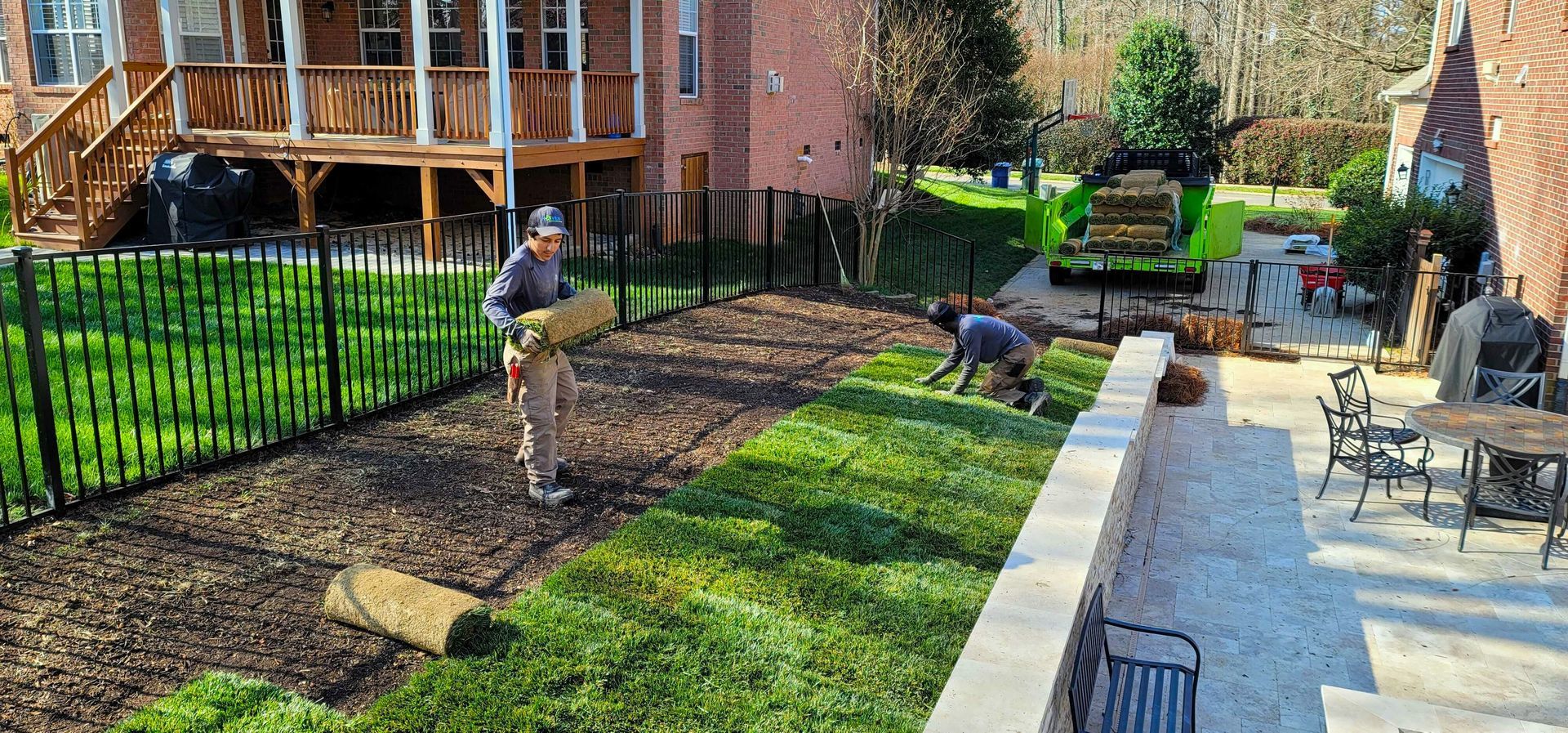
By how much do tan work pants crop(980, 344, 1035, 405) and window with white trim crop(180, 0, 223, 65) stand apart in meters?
13.2

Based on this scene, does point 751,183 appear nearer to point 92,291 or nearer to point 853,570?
point 92,291

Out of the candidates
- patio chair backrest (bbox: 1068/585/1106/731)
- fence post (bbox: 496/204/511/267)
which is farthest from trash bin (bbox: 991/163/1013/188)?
patio chair backrest (bbox: 1068/585/1106/731)

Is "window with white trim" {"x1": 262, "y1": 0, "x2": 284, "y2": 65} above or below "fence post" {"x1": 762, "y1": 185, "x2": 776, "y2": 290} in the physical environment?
above

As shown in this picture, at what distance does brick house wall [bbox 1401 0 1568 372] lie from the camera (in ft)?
34.4

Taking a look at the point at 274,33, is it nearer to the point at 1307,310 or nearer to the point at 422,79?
the point at 422,79

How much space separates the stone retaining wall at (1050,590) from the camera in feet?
13.2

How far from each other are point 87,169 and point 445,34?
6.04 meters

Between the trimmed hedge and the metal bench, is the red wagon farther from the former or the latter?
the trimmed hedge

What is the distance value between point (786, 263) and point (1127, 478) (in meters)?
7.25

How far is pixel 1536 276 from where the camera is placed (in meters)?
10.9

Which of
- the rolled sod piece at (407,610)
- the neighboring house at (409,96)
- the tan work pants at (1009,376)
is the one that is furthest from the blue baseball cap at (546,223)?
the neighboring house at (409,96)

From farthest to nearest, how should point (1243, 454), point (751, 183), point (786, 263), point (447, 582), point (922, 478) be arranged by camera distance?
point (751, 183)
point (786, 263)
point (1243, 454)
point (922, 478)
point (447, 582)

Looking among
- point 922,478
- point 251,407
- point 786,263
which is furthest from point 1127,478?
point 786,263

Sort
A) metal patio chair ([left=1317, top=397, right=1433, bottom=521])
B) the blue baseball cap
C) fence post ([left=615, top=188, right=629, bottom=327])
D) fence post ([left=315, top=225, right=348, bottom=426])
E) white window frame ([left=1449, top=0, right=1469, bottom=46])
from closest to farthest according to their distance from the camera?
the blue baseball cap < fence post ([left=315, top=225, right=348, bottom=426]) < metal patio chair ([left=1317, top=397, right=1433, bottom=521]) < fence post ([left=615, top=188, right=629, bottom=327]) < white window frame ([left=1449, top=0, right=1469, bottom=46])
